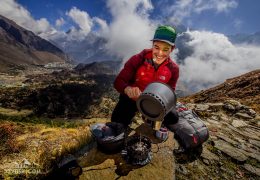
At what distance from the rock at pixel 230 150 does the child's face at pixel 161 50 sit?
2.76m


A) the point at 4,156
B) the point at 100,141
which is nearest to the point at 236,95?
the point at 100,141

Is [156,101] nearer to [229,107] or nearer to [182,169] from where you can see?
[182,169]

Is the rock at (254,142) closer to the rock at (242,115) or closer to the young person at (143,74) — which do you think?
the rock at (242,115)

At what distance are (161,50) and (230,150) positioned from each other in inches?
125

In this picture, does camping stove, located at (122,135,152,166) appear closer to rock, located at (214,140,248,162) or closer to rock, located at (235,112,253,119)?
rock, located at (214,140,248,162)

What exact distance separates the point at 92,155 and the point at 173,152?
1.77 m

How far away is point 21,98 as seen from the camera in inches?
5861

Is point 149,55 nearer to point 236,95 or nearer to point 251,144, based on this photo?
point 251,144

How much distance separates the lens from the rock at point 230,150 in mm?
5762

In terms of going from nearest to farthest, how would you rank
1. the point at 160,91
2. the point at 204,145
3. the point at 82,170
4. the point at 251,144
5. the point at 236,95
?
the point at 160,91, the point at 82,170, the point at 204,145, the point at 251,144, the point at 236,95

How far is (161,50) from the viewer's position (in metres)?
5.25

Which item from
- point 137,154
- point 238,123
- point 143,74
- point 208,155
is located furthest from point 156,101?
point 238,123

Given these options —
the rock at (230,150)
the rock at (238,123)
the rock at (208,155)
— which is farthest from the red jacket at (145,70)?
the rock at (238,123)

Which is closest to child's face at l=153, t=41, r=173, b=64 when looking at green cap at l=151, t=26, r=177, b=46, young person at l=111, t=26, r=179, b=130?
young person at l=111, t=26, r=179, b=130
